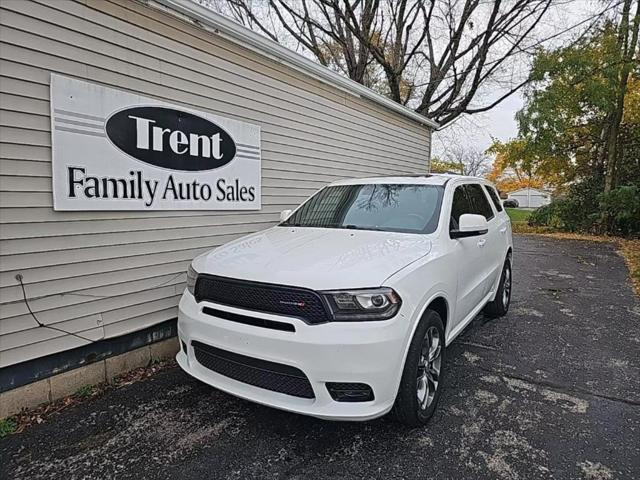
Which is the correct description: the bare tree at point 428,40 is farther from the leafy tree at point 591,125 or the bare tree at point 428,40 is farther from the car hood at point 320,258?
the car hood at point 320,258

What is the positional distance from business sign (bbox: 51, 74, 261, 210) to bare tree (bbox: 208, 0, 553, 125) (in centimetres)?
874

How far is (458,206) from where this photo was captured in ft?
12.3

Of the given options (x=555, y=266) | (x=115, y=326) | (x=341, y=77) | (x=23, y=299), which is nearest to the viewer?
(x=23, y=299)

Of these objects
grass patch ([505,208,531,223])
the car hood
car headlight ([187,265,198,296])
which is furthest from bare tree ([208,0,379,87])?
car headlight ([187,265,198,296])

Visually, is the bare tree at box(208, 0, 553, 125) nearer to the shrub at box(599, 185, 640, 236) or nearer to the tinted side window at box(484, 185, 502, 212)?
the shrub at box(599, 185, 640, 236)

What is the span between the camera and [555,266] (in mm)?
8820

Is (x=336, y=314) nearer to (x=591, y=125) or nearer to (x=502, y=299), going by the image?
(x=502, y=299)

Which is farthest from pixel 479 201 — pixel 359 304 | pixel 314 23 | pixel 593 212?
pixel 593 212

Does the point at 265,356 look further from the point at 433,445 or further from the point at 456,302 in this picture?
the point at 456,302

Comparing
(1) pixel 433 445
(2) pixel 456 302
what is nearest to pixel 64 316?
(1) pixel 433 445

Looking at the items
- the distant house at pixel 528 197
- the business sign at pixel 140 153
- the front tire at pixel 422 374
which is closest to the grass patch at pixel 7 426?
the business sign at pixel 140 153

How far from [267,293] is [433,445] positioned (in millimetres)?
1376

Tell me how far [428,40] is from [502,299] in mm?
10990

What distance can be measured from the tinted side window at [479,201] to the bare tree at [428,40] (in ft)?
26.5
